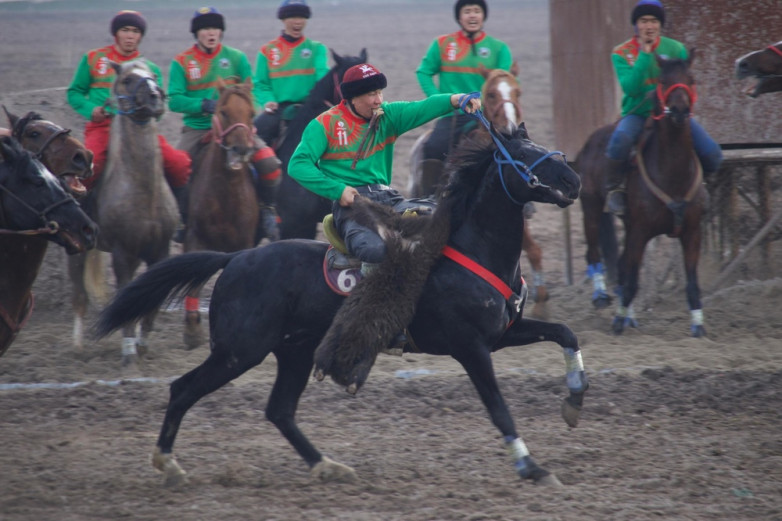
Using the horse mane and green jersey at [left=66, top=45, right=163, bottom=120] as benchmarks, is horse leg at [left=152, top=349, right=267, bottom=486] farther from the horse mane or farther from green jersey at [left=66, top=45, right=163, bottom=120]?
green jersey at [left=66, top=45, right=163, bottom=120]

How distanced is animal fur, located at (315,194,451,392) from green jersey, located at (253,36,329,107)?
5208 millimetres

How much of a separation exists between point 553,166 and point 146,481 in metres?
2.83

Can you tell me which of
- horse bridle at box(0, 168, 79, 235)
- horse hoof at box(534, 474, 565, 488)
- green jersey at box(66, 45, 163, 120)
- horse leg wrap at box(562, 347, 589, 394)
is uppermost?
green jersey at box(66, 45, 163, 120)

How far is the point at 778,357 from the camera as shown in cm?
761

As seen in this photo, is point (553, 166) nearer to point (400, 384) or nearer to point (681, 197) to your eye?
point (400, 384)

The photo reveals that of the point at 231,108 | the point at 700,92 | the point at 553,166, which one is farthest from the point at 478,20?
the point at 553,166

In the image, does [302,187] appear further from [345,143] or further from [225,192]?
[345,143]

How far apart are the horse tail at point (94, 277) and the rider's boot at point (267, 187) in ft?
4.88

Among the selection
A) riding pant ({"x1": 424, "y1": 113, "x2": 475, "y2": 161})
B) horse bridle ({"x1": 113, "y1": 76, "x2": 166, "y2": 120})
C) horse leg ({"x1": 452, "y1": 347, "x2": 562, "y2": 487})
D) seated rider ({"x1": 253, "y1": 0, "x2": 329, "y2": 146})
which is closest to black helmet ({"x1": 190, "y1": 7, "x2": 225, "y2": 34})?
seated rider ({"x1": 253, "y1": 0, "x2": 329, "y2": 146})

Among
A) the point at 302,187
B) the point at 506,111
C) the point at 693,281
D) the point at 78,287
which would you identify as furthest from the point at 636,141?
the point at 78,287

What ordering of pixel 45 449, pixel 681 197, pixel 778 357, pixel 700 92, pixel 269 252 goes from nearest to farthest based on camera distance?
pixel 269 252 < pixel 45 449 < pixel 778 357 < pixel 681 197 < pixel 700 92

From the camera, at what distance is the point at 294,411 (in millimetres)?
5629

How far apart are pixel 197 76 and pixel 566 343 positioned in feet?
18.7

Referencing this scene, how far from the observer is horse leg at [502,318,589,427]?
17.3 feet
